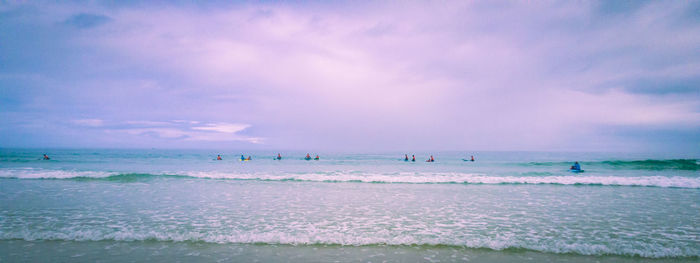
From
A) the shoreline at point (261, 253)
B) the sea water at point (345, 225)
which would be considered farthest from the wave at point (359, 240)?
the shoreline at point (261, 253)

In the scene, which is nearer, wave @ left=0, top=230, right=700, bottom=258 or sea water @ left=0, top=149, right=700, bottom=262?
sea water @ left=0, top=149, right=700, bottom=262

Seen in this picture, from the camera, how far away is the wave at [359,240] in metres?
7.71

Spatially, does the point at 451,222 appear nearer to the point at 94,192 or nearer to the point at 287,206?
the point at 287,206

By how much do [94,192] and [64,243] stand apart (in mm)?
10839

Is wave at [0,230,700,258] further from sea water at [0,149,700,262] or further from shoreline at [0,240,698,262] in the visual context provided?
shoreline at [0,240,698,262]

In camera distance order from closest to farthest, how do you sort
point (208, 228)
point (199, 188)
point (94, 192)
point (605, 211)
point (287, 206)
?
point (208, 228), point (605, 211), point (287, 206), point (94, 192), point (199, 188)

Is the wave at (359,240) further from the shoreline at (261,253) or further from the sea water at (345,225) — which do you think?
the shoreline at (261,253)

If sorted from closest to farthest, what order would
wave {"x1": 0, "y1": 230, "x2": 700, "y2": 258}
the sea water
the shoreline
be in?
the shoreline < the sea water < wave {"x1": 0, "y1": 230, "x2": 700, "y2": 258}

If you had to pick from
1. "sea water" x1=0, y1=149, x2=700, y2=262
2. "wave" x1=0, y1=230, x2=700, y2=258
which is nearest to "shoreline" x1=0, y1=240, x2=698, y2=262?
"sea water" x1=0, y1=149, x2=700, y2=262

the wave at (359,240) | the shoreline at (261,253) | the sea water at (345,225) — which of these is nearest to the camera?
the shoreline at (261,253)

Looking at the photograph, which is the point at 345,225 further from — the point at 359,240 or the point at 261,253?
the point at 261,253

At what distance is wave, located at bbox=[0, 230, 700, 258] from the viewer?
7715mm

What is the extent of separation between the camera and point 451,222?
34.8 ft

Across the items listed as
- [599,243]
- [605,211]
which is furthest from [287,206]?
[605,211]
